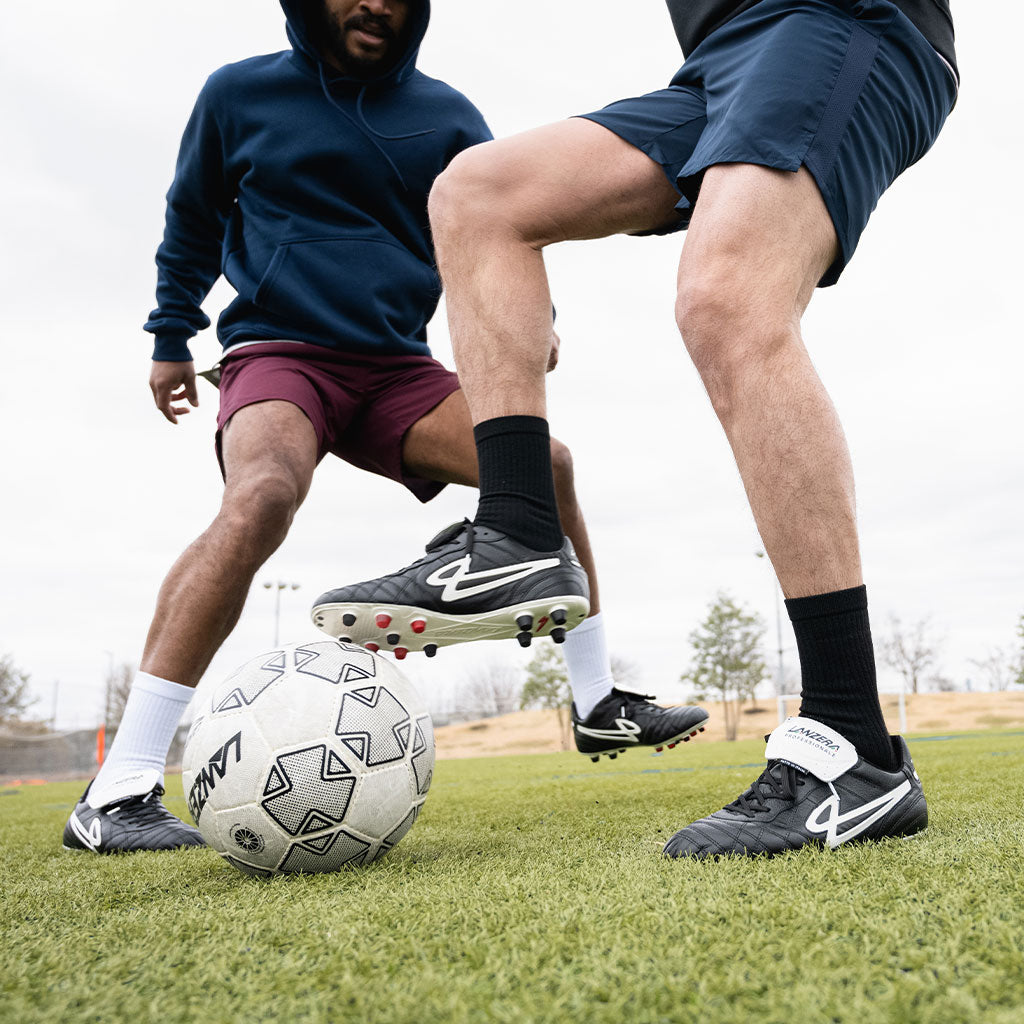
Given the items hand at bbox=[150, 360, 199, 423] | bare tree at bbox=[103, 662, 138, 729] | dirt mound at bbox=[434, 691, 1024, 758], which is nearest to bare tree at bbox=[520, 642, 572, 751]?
dirt mound at bbox=[434, 691, 1024, 758]

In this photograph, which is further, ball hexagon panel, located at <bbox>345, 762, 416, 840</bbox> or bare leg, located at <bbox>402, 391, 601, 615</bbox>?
bare leg, located at <bbox>402, 391, 601, 615</bbox>

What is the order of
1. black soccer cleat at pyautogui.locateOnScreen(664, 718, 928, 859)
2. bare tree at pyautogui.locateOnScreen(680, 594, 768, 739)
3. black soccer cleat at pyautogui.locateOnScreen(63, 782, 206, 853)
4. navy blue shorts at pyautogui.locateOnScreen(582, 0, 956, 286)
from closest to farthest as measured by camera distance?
1. black soccer cleat at pyautogui.locateOnScreen(664, 718, 928, 859)
2. navy blue shorts at pyautogui.locateOnScreen(582, 0, 956, 286)
3. black soccer cleat at pyautogui.locateOnScreen(63, 782, 206, 853)
4. bare tree at pyautogui.locateOnScreen(680, 594, 768, 739)

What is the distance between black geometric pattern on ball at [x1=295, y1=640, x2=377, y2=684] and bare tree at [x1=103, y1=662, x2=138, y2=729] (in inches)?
2079

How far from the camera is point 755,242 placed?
201 cm

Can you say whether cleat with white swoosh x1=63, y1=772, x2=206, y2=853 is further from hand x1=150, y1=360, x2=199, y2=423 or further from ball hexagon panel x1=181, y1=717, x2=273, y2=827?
hand x1=150, y1=360, x2=199, y2=423

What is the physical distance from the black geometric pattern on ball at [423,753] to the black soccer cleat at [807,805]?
0.72 metres

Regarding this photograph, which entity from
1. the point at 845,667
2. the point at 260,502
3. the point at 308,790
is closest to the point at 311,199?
the point at 260,502

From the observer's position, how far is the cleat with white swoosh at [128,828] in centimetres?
283

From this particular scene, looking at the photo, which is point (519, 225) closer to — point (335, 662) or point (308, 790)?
point (335, 662)

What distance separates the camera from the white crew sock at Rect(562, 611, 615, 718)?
3.56 metres

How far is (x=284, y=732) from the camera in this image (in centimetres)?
213

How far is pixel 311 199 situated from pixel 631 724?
8.66 feet

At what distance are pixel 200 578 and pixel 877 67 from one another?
2.60 meters

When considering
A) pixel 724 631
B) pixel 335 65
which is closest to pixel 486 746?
pixel 724 631
